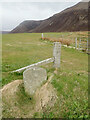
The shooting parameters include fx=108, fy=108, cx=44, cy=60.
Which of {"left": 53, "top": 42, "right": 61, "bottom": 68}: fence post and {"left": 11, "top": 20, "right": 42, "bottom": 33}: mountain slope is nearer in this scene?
{"left": 53, "top": 42, "right": 61, "bottom": 68}: fence post

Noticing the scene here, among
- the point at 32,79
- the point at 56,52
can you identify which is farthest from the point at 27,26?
the point at 32,79

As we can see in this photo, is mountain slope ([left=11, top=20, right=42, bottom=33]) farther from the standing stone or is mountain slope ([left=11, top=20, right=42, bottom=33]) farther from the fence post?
the standing stone

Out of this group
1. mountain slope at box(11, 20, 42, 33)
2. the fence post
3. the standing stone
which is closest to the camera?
the standing stone

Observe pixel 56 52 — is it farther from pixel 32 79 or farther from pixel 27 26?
pixel 27 26

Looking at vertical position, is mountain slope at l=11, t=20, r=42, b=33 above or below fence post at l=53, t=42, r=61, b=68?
above

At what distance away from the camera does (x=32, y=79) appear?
3125 mm

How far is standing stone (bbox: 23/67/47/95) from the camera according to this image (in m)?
3.10

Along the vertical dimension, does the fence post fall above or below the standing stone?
above

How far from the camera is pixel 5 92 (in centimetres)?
304

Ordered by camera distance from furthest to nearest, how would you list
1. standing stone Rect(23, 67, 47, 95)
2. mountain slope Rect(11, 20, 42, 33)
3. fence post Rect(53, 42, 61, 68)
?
mountain slope Rect(11, 20, 42, 33), fence post Rect(53, 42, 61, 68), standing stone Rect(23, 67, 47, 95)

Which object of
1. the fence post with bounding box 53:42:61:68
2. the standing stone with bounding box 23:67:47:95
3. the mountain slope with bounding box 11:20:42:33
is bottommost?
the standing stone with bounding box 23:67:47:95

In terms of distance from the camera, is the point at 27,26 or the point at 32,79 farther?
the point at 27,26

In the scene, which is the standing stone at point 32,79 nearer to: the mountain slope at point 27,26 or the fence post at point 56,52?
the fence post at point 56,52

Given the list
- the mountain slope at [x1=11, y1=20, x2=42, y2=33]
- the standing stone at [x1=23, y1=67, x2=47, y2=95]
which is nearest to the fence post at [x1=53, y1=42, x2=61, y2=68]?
the standing stone at [x1=23, y1=67, x2=47, y2=95]
